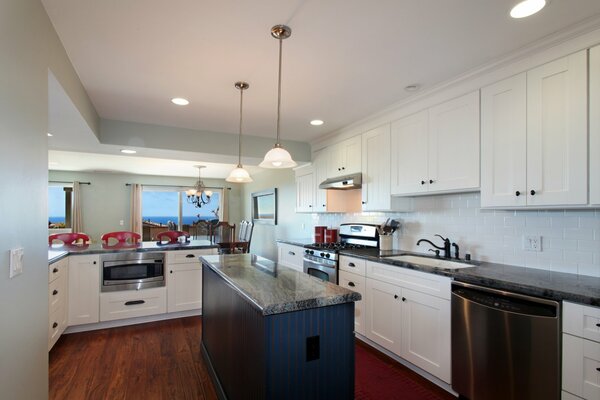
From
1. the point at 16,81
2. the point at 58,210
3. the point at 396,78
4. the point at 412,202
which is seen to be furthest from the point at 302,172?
the point at 58,210

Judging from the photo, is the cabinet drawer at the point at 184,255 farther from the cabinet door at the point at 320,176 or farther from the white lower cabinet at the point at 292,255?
the cabinet door at the point at 320,176

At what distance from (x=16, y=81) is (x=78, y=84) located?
58.6 inches

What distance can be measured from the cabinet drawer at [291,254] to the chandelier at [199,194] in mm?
3354

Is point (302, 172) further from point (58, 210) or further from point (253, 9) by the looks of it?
point (58, 210)

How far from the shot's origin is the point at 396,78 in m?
2.59

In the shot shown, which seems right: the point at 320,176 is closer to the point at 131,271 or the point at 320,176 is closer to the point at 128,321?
the point at 131,271

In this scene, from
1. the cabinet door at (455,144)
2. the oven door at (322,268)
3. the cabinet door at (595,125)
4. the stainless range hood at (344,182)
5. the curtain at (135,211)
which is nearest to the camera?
the cabinet door at (595,125)

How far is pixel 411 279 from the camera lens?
8.45 feet

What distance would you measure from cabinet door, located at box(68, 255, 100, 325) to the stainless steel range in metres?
2.39

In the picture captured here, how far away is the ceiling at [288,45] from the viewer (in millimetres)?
1727

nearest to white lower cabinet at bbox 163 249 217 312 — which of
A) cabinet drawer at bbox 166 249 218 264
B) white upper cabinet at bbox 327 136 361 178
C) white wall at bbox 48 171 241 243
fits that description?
cabinet drawer at bbox 166 249 218 264

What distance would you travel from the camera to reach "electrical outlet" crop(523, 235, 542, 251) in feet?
7.68

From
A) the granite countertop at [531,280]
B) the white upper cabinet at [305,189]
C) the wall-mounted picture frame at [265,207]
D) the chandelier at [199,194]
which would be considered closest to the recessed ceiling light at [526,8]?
the granite countertop at [531,280]

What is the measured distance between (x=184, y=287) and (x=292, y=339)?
292cm
